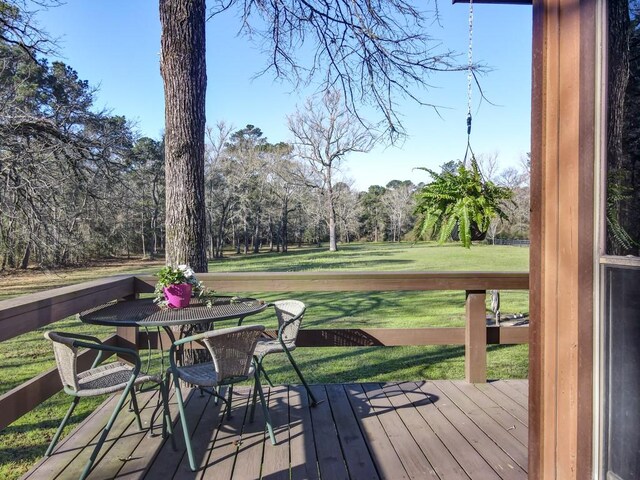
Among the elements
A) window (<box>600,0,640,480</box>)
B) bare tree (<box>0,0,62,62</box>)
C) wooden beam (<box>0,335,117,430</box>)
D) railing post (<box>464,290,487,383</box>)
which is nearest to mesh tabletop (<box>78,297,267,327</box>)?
wooden beam (<box>0,335,117,430</box>)

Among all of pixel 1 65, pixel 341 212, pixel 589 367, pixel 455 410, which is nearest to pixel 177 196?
pixel 455 410

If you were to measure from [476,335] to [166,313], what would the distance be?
219cm

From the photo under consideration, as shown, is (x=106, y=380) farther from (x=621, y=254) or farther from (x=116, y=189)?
(x=116, y=189)

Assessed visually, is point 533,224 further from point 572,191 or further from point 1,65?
point 1,65

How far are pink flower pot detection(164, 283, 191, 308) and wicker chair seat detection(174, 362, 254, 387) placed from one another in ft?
1.36

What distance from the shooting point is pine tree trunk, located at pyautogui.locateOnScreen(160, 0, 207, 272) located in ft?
11.6

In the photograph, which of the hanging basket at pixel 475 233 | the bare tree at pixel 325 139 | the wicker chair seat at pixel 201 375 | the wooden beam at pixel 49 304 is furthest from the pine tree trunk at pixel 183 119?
the bare tree at pixel 325 139

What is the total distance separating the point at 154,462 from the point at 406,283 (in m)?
1.94

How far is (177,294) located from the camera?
2.73 meters

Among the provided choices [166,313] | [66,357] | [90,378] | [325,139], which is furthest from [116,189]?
[325,139]

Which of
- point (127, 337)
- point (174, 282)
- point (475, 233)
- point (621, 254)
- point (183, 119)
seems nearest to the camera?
point (621, 254)

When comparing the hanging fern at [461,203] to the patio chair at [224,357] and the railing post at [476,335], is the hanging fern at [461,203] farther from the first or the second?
the patio chair at [224,357]

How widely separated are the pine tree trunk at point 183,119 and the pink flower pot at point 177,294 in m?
0.87

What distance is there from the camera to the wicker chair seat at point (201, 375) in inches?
89.5
